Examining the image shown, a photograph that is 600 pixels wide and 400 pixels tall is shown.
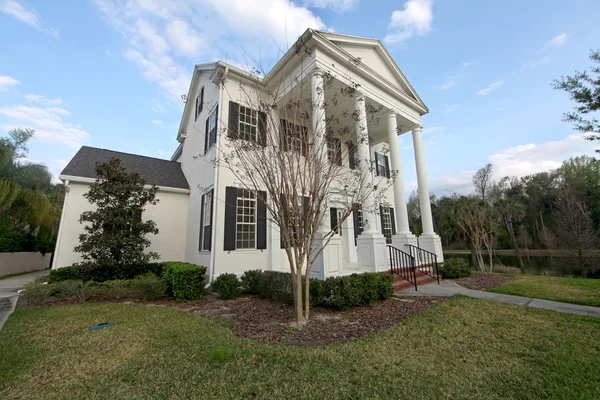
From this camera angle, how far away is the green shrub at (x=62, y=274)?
7.58 meters

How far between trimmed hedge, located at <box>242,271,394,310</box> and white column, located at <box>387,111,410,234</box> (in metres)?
3.75

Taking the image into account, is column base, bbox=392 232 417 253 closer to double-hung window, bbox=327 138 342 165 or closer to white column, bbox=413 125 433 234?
white column, bbox=413 125 433 234

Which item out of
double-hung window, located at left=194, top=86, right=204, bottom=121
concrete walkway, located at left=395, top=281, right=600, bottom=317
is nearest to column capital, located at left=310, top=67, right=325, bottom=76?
double-hung window, located at left=194, top=86, right=204, bottom=121

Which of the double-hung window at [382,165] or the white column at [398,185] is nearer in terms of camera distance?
the white column at [398,185]

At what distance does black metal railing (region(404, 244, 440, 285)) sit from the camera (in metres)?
8.63

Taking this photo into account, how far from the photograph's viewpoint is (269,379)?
8.34ft

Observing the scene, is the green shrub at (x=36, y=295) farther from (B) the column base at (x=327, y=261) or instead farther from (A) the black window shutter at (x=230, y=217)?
(B) the column base at (x=327, y=261)

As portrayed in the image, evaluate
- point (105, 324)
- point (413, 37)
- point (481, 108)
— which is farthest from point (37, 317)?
point (481, 108)

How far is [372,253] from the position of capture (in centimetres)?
735

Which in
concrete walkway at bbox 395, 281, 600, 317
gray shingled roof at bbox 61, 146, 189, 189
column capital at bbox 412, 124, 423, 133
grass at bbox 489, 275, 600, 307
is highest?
column capital at bbox 412, 124, 423, 133

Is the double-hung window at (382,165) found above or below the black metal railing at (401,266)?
above

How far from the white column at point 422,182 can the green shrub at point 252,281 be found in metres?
7.30

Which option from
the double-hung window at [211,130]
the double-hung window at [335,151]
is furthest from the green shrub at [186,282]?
the double-hung window at [335,151]

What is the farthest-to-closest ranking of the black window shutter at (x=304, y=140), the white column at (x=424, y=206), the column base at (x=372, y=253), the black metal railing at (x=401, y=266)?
1. the white column at (x=424, y=206)
2. the black metal railing at (x=401, y=266)
3. the column base at (x=372, y=253)
4. the black window shutter at (x=304, y=140)
